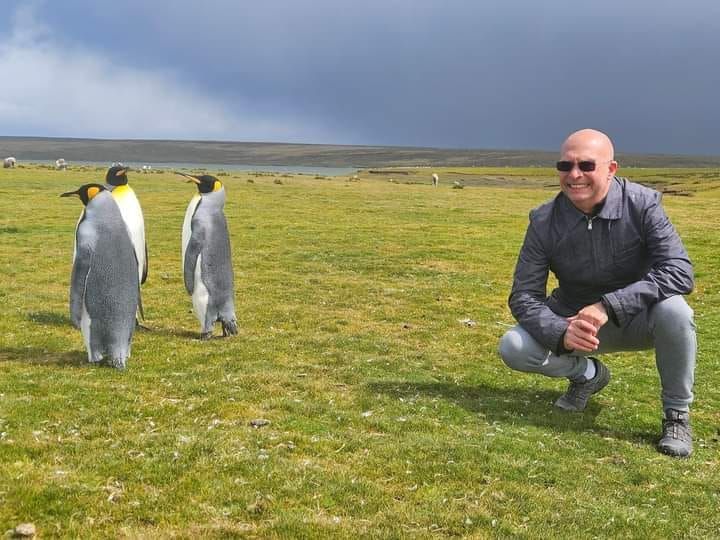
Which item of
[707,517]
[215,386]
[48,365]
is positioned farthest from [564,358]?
[48,365]

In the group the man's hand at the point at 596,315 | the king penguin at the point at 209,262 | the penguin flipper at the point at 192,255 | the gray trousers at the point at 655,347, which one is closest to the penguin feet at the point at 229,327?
the king penguin at the point at 209,262

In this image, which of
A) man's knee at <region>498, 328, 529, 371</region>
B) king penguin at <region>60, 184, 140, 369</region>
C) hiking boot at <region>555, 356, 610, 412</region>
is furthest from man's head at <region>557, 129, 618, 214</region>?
king penguin at <region>60, 184, 140, 369</region>

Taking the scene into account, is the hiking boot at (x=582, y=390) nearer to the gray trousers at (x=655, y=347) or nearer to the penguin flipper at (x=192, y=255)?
the gray trousers at (x=655, y=347)

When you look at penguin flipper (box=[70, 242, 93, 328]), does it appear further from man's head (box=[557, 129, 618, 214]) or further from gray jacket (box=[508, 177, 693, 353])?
man's head (box=[557, 129, 618, 214])

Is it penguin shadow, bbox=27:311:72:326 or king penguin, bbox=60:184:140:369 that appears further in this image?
penguin shadow, bbox=27:311:72:326

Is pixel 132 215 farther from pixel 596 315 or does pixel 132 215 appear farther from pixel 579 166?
pixel 596 315

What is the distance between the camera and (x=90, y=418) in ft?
18.6

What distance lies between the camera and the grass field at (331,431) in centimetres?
411

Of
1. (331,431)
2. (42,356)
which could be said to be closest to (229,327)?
(42,356)

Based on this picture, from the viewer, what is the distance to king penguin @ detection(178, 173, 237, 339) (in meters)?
9.09

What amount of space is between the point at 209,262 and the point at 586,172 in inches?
206

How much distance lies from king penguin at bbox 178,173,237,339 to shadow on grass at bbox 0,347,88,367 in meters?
1.61

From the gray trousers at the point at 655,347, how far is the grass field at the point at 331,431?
475 millimetres

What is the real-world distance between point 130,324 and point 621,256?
5.00m
